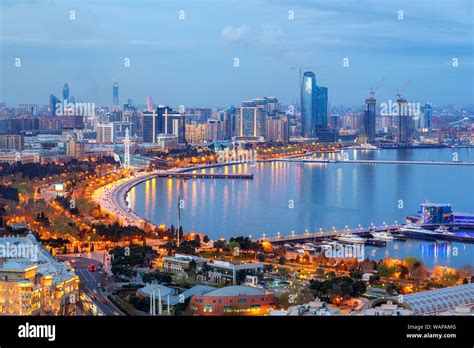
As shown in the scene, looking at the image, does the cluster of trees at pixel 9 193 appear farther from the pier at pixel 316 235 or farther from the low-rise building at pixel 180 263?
the low-rise building at pixel 180 263

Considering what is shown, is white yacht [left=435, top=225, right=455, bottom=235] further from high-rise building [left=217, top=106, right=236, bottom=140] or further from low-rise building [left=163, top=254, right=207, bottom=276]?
high-rise building [left=217, top=106, right=236, bottom=140]

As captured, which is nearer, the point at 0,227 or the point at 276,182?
the point at 0,227

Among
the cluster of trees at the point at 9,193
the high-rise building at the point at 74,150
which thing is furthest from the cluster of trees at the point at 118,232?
the high-rise building at the point at 74,150

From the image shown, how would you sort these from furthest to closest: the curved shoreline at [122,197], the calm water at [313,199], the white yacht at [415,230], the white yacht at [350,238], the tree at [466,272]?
1. the curved shoreline at [122,197]
2. the white yacht at [415,230]
3. the calm water at [313,199]
4. the white yacht at [350,238]
5. the tree at [466,272]

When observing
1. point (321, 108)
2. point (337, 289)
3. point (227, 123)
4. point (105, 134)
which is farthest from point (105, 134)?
point (337, 289)

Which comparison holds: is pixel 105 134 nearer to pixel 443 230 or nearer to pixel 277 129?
pixel 277 129
